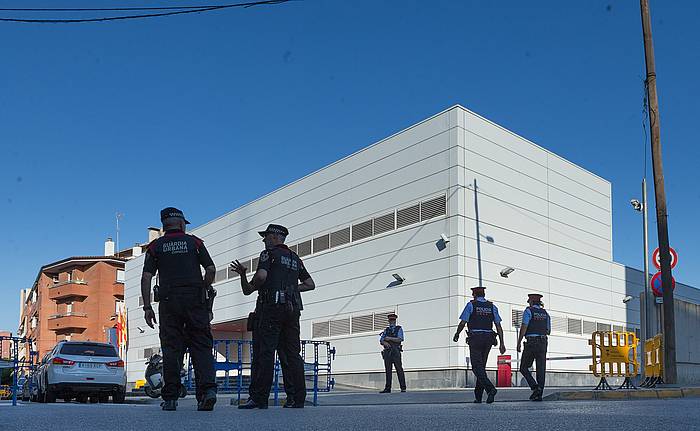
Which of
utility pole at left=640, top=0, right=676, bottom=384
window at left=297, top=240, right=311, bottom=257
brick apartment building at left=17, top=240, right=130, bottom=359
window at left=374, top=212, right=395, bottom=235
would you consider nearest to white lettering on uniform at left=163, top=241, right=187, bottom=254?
utility pole at left=640, top=0, right=676, bottom=384

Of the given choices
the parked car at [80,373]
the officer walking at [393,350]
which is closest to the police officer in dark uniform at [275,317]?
the parked car at [80,373]

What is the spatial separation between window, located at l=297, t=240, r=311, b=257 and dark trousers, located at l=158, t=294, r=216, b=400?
23500 mm

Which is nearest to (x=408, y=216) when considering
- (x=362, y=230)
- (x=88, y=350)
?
(x=362, y=230)

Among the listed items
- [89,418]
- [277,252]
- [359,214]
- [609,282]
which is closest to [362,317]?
[359,214]

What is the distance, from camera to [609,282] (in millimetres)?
31469

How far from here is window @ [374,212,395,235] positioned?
27206mm

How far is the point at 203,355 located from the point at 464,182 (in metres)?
17.8

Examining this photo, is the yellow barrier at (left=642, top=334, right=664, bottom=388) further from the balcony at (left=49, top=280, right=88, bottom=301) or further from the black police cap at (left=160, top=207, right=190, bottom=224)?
the balcony at (left=49, top=280, right=88, bottom=301)

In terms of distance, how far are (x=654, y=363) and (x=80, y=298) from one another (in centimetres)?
7060

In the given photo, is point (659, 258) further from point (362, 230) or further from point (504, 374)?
point (362, 230)

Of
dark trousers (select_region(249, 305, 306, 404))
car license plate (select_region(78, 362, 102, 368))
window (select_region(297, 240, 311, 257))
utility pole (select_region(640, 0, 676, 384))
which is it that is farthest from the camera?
window (select_region(297, 240, 311, 257))

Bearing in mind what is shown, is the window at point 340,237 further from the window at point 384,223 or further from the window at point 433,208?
the window at point 433,208

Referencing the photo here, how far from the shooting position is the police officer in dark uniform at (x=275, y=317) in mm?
8547

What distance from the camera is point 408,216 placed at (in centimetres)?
2648
